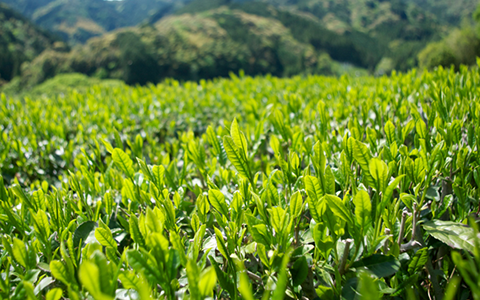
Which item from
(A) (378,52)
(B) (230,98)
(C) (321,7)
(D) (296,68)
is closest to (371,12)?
(C) (321,7)

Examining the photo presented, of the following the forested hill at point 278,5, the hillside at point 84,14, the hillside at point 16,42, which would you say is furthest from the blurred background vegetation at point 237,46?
the hillside at point 84,14

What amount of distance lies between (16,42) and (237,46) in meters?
40.1

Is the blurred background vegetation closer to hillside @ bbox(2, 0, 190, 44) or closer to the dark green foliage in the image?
the dark green foliage

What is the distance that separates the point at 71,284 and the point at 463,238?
3.62ft

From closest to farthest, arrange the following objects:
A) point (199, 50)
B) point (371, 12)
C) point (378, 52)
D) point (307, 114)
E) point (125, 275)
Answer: point (125, 275)
point (307, 114)
point (199, 50)
point (378, 52)
point (371, 12)

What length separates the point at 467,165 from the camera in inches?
48.4

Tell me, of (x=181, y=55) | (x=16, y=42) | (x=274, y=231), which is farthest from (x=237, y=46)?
(x=274, y=231)

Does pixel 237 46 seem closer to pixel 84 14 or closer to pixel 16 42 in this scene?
pixel 16 42

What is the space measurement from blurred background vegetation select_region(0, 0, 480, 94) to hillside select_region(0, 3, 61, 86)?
16 cm

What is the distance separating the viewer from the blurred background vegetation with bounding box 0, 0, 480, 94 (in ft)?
162

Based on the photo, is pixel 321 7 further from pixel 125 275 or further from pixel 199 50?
pixel 125 275

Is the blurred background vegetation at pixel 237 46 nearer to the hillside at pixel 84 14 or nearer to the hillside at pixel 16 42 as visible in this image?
the hillside at pixel 16 42

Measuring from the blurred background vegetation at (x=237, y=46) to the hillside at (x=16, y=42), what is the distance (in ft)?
0.54

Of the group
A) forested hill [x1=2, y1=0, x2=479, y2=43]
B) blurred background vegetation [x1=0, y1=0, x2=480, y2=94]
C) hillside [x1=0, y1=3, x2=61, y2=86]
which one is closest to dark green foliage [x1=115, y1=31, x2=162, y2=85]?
blurred background vegetation [x1=0, y1=0, x2=480, y2=94]
